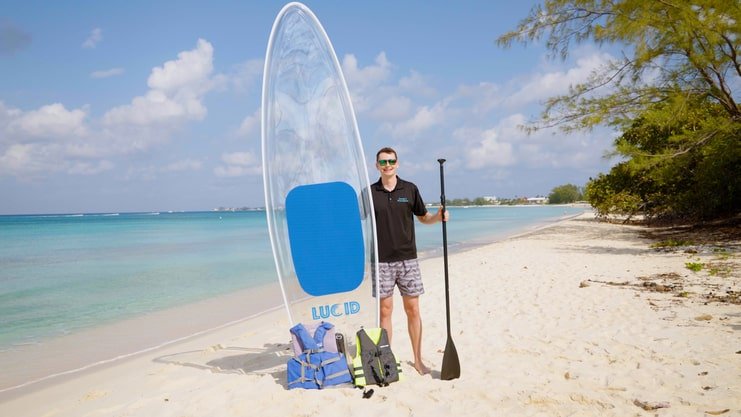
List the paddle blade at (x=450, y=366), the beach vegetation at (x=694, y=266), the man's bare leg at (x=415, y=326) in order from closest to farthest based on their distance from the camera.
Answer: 1. the paddle blade at (x=450, y=366)
2. the man's bare leg at (x=415, y=326)
3. the beach vegetation at (x=694, y=266)

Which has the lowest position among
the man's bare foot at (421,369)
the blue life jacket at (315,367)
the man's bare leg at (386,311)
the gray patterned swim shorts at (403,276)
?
the man's bare foot at (421,369)

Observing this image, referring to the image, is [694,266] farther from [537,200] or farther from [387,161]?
[537,200]

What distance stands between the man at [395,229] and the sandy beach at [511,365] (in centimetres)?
65

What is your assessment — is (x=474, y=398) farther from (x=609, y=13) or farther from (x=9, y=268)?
(x=9, y=268)

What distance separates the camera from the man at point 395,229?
3.45m

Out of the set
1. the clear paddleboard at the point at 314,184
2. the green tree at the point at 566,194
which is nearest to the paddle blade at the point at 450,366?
the clear paddleboard at the point at 314,184

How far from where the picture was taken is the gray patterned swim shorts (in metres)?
3.47

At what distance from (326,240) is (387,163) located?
763 millimetres

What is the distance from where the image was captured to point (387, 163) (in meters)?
3.45

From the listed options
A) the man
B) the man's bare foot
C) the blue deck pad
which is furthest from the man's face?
the man's bare foot

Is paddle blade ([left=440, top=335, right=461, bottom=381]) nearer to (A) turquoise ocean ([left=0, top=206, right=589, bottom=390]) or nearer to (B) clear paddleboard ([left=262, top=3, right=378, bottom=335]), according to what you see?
(B) clear paddleboard ([left=262, top=3, right=378, bottom=335])

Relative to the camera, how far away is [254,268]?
13.3 m

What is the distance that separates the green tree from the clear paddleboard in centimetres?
11313

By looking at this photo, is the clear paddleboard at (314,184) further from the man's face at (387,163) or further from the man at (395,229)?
the man's face at (387,163)
